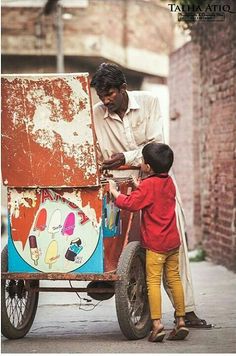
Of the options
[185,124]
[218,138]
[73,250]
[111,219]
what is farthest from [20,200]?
[185,124]

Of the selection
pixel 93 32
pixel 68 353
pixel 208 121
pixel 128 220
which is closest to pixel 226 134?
pixel 208 121

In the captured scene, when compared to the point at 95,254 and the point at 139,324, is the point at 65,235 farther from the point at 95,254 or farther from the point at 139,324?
the point at 139,324

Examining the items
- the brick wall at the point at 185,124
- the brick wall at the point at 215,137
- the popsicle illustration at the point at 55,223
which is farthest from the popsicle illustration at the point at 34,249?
the brick wall at the point at 185,124

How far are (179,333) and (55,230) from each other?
3.39 ft

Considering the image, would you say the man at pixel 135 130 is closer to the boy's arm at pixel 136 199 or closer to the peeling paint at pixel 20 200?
the boy's arm at pixel 136 199

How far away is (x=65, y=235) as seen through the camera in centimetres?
641

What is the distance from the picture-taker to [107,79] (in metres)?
6.60

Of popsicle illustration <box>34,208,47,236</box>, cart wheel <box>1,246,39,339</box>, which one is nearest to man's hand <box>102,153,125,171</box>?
popsicle illustration <box>34,208,47,236</box>

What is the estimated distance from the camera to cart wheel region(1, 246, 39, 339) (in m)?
6.46

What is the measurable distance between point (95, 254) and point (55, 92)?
3.46 feet

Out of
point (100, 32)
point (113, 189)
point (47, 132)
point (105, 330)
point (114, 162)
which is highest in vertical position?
point (100, 32)

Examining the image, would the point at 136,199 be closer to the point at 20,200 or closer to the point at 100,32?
the point at 20,200

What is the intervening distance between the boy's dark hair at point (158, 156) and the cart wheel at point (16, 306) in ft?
3.69

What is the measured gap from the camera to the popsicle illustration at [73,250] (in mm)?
6414
